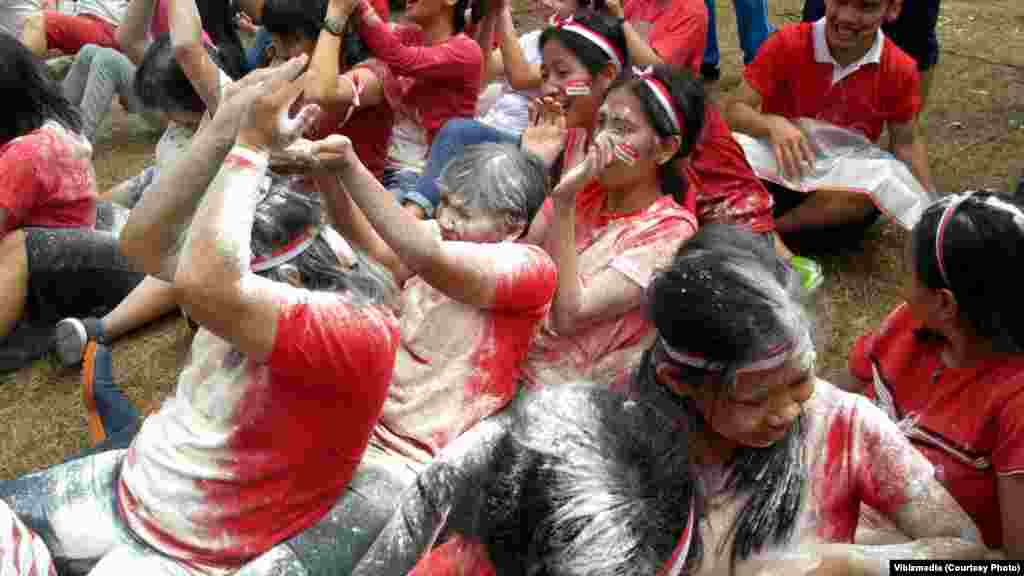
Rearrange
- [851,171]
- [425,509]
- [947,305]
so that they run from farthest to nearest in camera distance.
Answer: [851,171]
[947,305]
[425,509]

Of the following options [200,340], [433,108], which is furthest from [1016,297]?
[433,108]

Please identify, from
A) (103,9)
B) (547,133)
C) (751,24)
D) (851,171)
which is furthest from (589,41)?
(103,9)

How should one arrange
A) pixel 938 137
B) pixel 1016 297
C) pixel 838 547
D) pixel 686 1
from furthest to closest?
pixel 938 137
pixel 686 1
pixel 1016 297
pixel 838 547

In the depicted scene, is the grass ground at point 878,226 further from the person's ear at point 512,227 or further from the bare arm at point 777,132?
the person's ear at point 512,227

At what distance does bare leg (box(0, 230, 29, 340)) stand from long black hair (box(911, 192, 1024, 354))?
2963 millimetres

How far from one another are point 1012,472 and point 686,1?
2700mm

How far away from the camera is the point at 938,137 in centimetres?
477

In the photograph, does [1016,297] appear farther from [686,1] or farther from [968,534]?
[686,1]

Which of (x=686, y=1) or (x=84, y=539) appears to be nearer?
(x=84, y=539)

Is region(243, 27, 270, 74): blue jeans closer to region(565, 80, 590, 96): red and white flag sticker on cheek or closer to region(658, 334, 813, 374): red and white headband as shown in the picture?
region(565, 80, 590, 96): red and white flag sticker on cheek

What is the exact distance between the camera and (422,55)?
12.3 ft

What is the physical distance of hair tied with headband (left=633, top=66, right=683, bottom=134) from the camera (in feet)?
8.98

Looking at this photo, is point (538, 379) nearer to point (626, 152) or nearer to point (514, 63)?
point (626, 152)

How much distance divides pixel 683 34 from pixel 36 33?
139 inches
